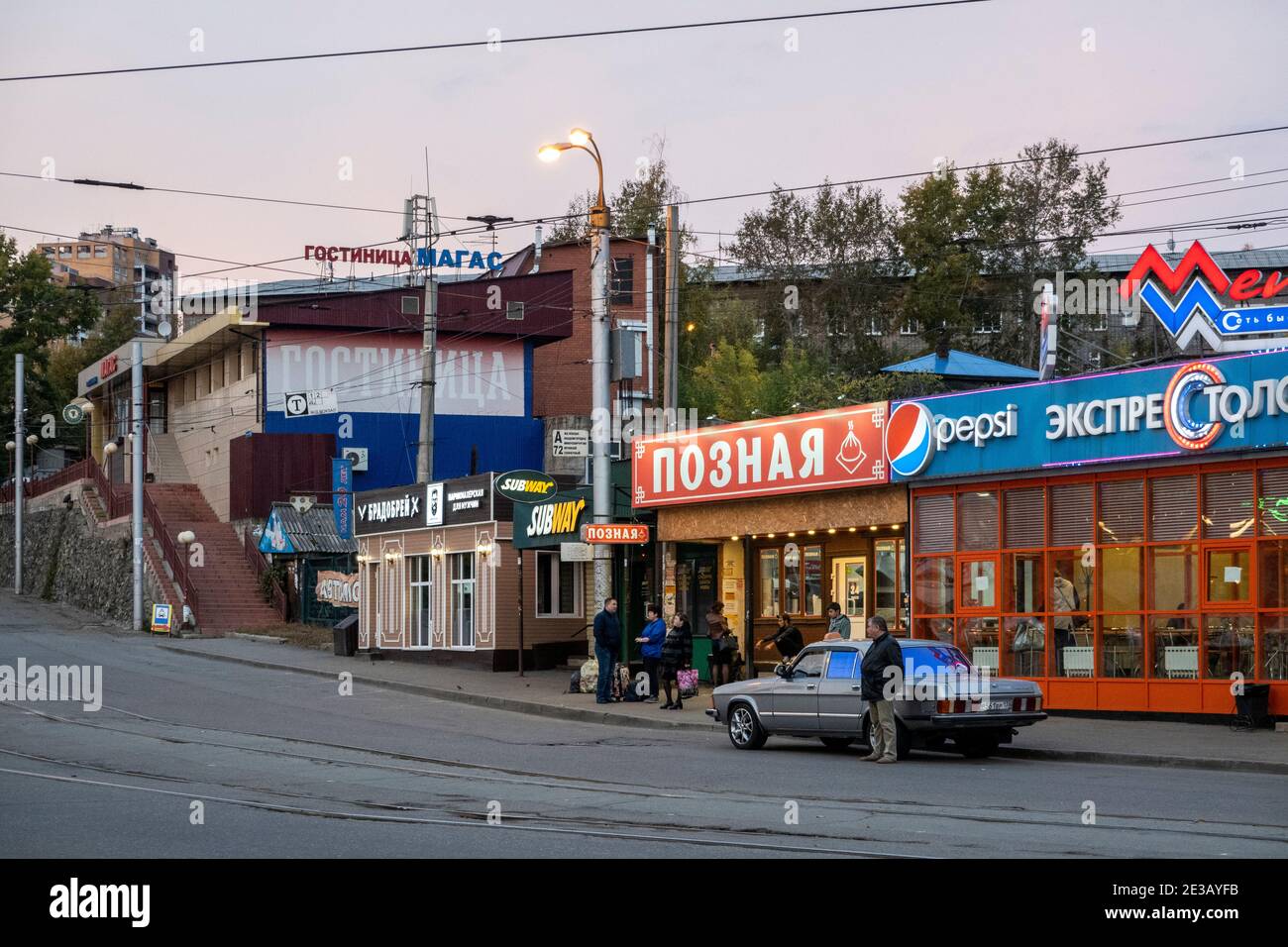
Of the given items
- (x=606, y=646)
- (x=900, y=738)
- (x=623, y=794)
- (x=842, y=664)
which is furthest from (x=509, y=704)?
(x=623, y=794)

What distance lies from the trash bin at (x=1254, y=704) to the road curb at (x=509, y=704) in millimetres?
7517

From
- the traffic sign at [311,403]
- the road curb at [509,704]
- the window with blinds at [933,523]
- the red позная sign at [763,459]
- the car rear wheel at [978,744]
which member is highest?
the traffic sign at [311,403]

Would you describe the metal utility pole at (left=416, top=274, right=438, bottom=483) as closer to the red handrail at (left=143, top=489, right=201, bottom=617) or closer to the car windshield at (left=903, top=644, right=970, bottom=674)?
the red handrail at (left=143, top=489, right=201, bottom=617)

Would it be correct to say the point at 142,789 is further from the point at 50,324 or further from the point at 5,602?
the point at 50,324

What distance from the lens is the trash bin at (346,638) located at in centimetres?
3909

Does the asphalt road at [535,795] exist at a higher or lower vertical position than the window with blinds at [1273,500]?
lower

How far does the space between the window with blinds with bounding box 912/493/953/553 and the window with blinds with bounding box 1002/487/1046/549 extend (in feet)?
3.71

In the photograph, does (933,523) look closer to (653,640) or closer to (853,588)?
(853,588)

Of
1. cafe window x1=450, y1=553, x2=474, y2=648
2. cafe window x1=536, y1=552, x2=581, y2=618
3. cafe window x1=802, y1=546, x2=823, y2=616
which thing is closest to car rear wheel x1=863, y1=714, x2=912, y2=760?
cafe window x1=802, y1=546, x2=823, y2=616

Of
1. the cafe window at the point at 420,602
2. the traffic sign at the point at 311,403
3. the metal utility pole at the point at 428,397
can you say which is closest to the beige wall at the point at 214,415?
the traffic sign at the point at 311,403

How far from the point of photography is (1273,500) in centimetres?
2147

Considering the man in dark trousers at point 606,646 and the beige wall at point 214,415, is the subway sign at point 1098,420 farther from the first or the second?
the beige wall at point 214,415

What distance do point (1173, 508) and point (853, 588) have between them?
7488 mm

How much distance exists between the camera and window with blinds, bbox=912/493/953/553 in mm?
25859
